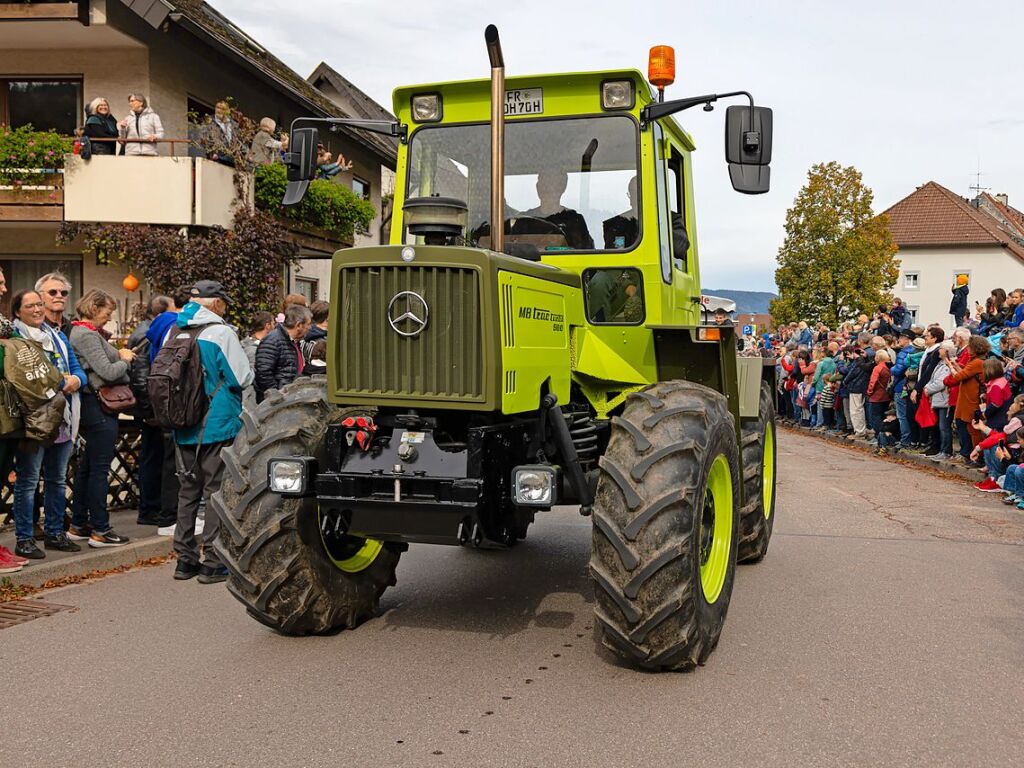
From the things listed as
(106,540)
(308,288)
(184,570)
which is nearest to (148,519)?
(106,540)

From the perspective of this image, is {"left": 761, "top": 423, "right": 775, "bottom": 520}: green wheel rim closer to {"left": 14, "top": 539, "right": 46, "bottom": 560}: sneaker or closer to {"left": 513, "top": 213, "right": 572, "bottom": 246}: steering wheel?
{"left": 513, "top": 213, "right": 572, "bottom": 246}: steering wheel

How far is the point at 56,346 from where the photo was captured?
7270 millimetres

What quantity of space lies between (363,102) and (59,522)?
81.8 feet

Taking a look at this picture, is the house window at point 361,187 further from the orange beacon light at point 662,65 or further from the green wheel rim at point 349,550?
the green wheel rim at point 349,550

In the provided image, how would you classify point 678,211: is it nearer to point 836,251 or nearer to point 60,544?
point 60,544

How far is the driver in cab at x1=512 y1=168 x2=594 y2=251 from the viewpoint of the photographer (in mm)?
5926

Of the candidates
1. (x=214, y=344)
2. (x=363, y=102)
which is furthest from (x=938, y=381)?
(x=363, y=102)

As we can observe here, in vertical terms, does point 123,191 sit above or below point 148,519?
above

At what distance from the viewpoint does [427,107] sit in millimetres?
6180

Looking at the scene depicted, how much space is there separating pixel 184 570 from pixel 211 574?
25 cm

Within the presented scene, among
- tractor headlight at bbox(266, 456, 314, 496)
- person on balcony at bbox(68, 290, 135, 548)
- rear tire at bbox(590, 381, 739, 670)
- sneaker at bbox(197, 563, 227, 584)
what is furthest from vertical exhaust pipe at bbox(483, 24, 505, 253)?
person on balcony at bbox(68, 290, 135, 548)

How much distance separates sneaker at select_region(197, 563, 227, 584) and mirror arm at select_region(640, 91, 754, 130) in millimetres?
3994

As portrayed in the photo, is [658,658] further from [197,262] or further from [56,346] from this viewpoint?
[197,262]

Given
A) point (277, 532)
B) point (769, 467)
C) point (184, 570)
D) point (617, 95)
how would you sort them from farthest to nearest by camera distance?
point (769, 467)
point (184, 570)
point (617, 95)
point (277, 532)
